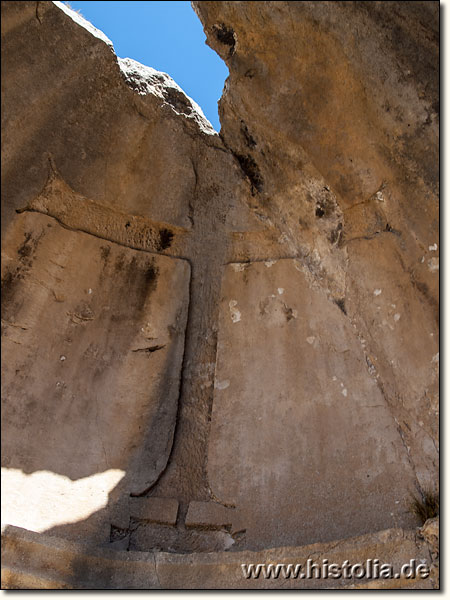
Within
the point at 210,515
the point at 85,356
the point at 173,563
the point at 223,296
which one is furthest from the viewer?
the point at 223,296

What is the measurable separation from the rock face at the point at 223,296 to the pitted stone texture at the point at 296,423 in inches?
0.5

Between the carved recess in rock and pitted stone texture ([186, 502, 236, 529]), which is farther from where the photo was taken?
pitted stone texture ([186, 502, 236, 529])

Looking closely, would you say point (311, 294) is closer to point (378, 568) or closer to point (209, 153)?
point (209, 153)

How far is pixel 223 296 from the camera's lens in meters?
3.75

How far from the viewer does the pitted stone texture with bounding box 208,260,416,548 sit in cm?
292

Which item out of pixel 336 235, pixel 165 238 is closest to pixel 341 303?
pixel 336 235

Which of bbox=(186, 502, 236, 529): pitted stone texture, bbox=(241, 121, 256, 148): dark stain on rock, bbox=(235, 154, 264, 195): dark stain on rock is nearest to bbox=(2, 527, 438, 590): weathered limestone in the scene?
bbox=(186, 502, 236, 529): pitted stone texture

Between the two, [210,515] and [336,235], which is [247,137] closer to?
[336,235]

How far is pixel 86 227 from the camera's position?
359 cm

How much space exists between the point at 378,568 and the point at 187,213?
243cm
